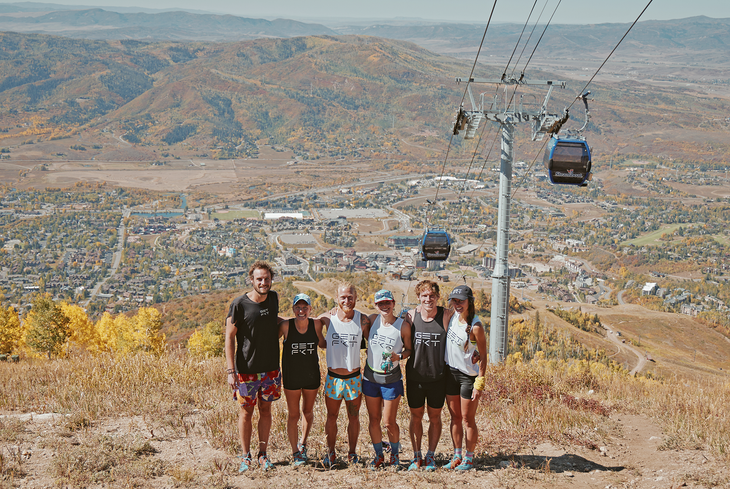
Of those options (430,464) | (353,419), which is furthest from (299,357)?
(430,464)

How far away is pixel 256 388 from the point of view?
14.2ft

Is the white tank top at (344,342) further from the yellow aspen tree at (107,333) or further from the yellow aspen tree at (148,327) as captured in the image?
the yellow aspen tree at (107,333)

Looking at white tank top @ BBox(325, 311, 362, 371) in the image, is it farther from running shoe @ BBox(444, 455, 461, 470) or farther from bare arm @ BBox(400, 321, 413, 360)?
running shoe @ BBox(444, 455, 461, 470)

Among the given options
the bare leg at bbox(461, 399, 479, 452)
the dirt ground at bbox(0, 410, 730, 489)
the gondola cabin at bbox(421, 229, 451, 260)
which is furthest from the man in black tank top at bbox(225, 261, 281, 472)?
the gondola cabin at bbox(421, 229, 451, 260)

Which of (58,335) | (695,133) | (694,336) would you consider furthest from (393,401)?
(695,133)

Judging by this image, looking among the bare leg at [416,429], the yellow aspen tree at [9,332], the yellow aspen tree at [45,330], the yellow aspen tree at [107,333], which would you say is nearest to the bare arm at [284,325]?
the bare leg at [416,429]

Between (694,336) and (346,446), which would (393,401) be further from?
(694,336)

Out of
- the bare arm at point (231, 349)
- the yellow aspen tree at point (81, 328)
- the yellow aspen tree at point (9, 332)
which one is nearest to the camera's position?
the bare arm at point (231, 349)

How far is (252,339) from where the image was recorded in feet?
14.0

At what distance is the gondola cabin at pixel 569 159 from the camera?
27.2 feet

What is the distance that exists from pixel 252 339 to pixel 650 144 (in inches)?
7477

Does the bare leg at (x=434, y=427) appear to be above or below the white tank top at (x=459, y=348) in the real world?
below

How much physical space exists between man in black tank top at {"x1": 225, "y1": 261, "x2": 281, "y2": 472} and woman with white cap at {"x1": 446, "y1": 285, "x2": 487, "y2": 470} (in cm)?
132

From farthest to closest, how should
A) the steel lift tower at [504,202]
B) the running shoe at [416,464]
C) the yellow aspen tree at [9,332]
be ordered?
the yellow aspen tree at [9,332] < the steel lift tower at [504,202] < the running shoe at [416,464]
